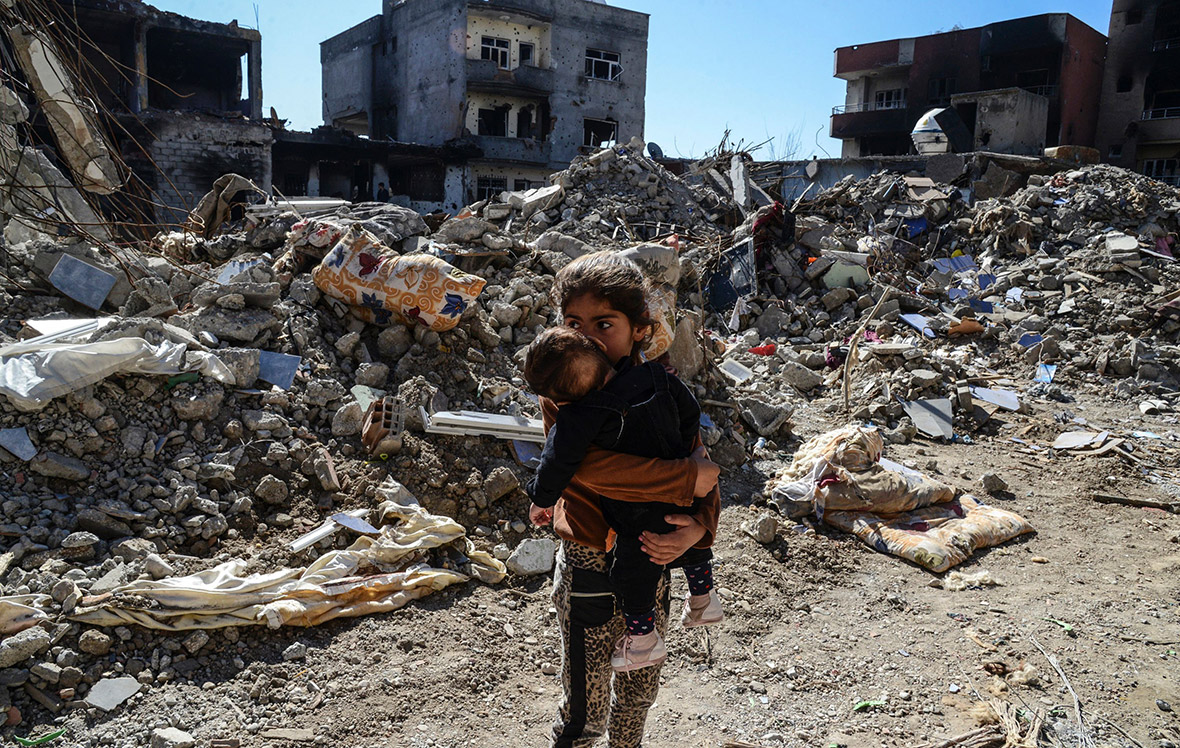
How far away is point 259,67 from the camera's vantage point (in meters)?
21.5

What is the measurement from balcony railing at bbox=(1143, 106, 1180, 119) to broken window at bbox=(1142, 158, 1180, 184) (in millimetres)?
1529

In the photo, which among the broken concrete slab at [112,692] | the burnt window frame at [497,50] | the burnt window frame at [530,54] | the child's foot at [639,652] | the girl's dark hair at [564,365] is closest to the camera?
the girl's dark hair at [564,365]

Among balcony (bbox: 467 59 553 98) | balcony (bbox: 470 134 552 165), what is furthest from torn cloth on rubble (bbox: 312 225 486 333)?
balcony (bbox: 467 59 553 98)

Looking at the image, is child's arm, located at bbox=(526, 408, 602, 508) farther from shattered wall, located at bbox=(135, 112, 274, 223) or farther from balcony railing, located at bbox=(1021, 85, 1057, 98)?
balcony railing, located at bbox=(1021, 85, 1057, 98)

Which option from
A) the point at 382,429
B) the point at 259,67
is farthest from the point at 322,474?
the point at 259,67

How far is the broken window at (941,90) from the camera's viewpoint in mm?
28375

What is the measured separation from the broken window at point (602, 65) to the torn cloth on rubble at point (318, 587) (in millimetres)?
25875

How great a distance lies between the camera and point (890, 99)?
30844 millimetres

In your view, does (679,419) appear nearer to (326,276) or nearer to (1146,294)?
(326,276)

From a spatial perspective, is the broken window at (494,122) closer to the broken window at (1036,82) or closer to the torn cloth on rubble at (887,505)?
the broken window at (1036,82)

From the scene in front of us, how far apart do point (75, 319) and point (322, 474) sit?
1.89 meters

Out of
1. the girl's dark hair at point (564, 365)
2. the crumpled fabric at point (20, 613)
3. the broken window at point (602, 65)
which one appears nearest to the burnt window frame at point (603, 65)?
the broken window at point (602, 65)

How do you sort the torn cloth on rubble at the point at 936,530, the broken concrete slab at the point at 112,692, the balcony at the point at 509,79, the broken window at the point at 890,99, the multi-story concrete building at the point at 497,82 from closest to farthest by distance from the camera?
the broken concrete slab at the point at 112,692 → the torn cloth on rubble at the point at 936,530 → the multi-story concrete building at the point at 497,82 → the balcony at the point at 509,79 → the broken window at the point at 890,99

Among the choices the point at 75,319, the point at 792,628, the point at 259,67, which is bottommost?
the point at 792,628
